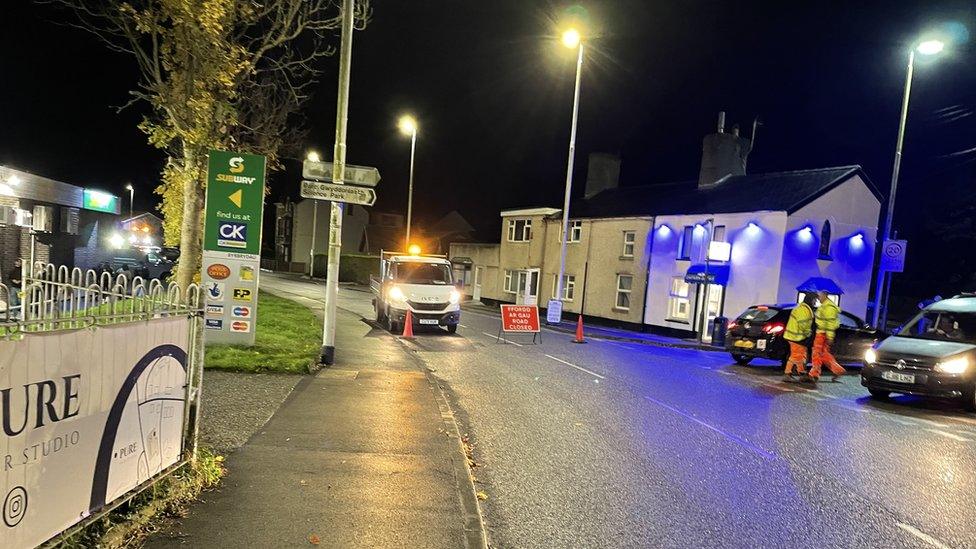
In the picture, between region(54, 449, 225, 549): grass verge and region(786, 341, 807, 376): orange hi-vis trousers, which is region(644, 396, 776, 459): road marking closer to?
region(786, 341, 807, 376): orange hi-vis trousers

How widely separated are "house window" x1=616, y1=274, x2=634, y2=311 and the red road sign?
37.9ft

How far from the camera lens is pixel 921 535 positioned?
4340 mm

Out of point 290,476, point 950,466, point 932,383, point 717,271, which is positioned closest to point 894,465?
point 950,466

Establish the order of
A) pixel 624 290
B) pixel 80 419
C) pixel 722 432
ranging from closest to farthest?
pixel 80 419 → pixel 722 432 → pixel 624 290

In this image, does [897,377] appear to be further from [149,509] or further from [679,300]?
[679,300]

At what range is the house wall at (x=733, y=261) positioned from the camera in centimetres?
2064

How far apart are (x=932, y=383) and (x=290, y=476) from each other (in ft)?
32.4

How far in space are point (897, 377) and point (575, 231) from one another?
21.4m

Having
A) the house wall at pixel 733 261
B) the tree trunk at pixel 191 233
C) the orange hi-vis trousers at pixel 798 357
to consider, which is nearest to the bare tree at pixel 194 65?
the tree trunk at pixel 191 233

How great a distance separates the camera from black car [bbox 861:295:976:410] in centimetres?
894

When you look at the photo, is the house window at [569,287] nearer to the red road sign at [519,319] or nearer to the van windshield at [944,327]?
the red road sign at [519,319]

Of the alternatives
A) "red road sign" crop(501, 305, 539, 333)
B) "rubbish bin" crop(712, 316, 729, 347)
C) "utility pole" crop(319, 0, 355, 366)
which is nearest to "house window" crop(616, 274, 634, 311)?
"rubbish bin" crop(712, 316, 729, 347)

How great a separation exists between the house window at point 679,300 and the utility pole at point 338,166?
1778 cm

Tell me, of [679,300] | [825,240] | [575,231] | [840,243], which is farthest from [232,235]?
[840,243]
